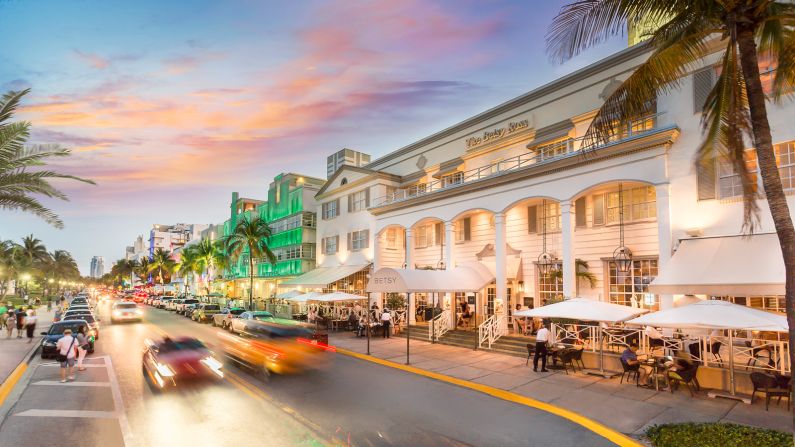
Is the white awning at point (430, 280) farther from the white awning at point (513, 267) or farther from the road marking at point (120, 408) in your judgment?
the road marking at point (120, 408)

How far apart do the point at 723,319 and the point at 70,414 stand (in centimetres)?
1666

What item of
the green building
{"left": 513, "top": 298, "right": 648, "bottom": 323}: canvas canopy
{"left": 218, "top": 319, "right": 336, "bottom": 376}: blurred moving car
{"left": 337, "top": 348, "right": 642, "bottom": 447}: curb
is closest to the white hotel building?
{"left": 513, "top": 298, "right": 648, "bottom": 323}: canvas canopy

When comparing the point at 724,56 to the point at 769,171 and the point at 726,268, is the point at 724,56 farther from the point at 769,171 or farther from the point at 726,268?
the point at 726,268

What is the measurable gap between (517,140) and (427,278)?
9.96m

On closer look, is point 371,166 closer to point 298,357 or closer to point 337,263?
point 337,263

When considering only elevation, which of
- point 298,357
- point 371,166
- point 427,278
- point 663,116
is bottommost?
point 298,357

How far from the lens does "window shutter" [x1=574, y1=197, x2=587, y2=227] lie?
2145cm

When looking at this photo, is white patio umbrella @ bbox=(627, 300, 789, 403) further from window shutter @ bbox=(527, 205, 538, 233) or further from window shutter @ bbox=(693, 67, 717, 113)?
window shutter @ bbox=(527, 205, 538, 233)

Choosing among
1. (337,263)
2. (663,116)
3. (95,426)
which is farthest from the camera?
(337,263)

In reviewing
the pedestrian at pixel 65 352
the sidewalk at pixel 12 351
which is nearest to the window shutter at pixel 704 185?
the pedestrian at pixel 65 352

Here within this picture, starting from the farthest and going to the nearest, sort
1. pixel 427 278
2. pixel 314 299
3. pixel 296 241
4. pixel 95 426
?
1. pixel 296 241
2. pixel 314 299
3. pixel 427 278
4. pixel 95 426

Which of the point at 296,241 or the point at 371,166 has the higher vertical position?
the point at 371,166

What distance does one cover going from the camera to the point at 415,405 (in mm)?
11320

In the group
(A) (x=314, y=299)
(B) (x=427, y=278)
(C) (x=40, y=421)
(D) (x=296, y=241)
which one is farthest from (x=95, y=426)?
(D) (x=296, y=241)
